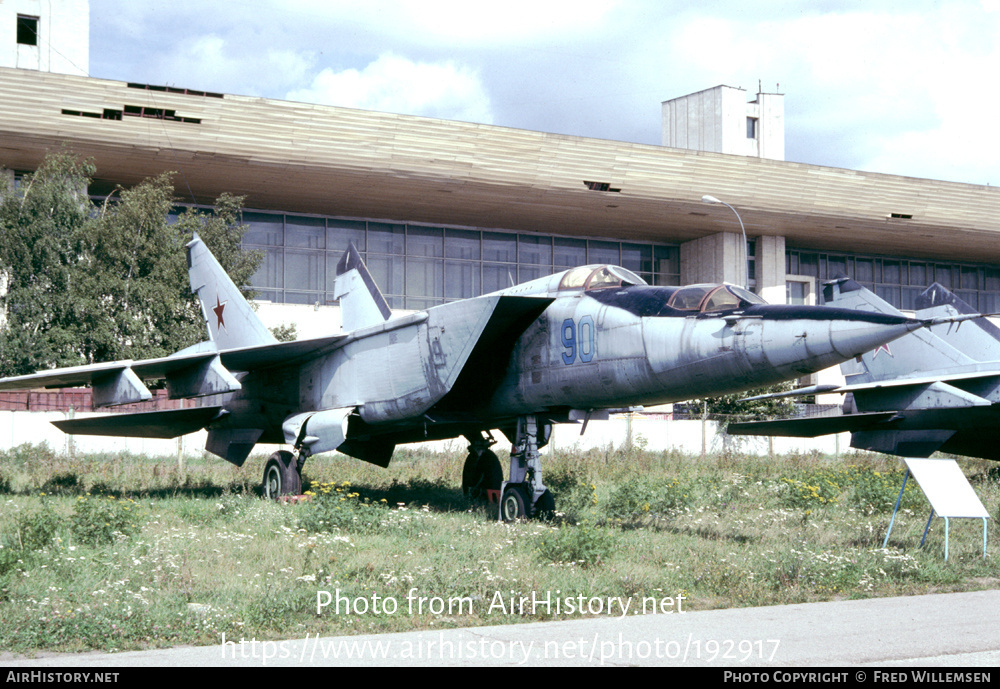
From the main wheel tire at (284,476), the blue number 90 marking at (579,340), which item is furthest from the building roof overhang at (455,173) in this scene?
the blue number 90 marking at (579,340)

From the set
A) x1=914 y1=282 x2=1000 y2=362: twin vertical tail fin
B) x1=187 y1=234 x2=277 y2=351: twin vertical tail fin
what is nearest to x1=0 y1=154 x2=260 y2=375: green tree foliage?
x1=187 y1=234 x2=277 y2=351: twin vertical tail fin

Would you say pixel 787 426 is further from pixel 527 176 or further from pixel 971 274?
pixel 971 274

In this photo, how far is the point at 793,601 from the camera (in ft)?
27.7

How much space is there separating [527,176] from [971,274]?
119ft

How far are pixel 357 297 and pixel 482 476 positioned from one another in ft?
14.8

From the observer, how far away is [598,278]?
12242 mm

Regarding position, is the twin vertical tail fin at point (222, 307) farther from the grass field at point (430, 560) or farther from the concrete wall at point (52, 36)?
the concrete wall at point (52, 36)

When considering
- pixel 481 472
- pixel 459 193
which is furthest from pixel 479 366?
pixel 459 193

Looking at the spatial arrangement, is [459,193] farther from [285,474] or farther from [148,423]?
[285,474]

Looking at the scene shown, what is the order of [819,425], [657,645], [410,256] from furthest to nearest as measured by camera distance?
[410,256] < [819,425] < [657,645]

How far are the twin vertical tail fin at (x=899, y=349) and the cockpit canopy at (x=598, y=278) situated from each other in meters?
8.01

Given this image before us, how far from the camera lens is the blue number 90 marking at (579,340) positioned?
38.2 ft

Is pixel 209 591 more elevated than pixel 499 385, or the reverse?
pixel 499 385
